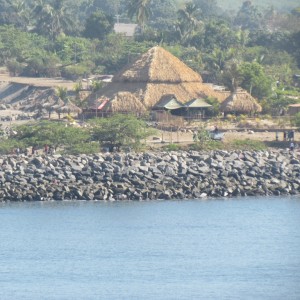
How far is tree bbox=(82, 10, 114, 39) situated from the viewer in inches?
4441

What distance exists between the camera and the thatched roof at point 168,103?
74.2 m

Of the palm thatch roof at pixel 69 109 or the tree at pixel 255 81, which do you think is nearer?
the palm thatch roof at pixel 69 109

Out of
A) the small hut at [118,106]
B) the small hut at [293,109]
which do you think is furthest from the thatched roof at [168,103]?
the small hut at [293,109]

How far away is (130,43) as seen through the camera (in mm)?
105875

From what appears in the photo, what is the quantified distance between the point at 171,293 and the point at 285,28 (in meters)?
85.8

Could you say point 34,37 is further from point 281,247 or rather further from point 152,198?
point 281,247

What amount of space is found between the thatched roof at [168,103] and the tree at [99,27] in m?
37.3

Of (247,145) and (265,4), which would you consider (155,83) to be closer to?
(247,145)

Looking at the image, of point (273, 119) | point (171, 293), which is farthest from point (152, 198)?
point (273, 119)

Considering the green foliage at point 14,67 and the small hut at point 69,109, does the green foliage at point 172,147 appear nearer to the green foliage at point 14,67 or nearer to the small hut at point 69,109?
the small hut at point 69,109

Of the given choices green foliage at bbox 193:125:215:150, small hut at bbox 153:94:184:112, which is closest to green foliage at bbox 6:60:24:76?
small hut at bbox 153:94:184:112

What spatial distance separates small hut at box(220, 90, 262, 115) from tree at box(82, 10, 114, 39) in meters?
39.2

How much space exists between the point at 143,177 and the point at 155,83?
74.1ft

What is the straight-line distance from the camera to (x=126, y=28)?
416 ft
